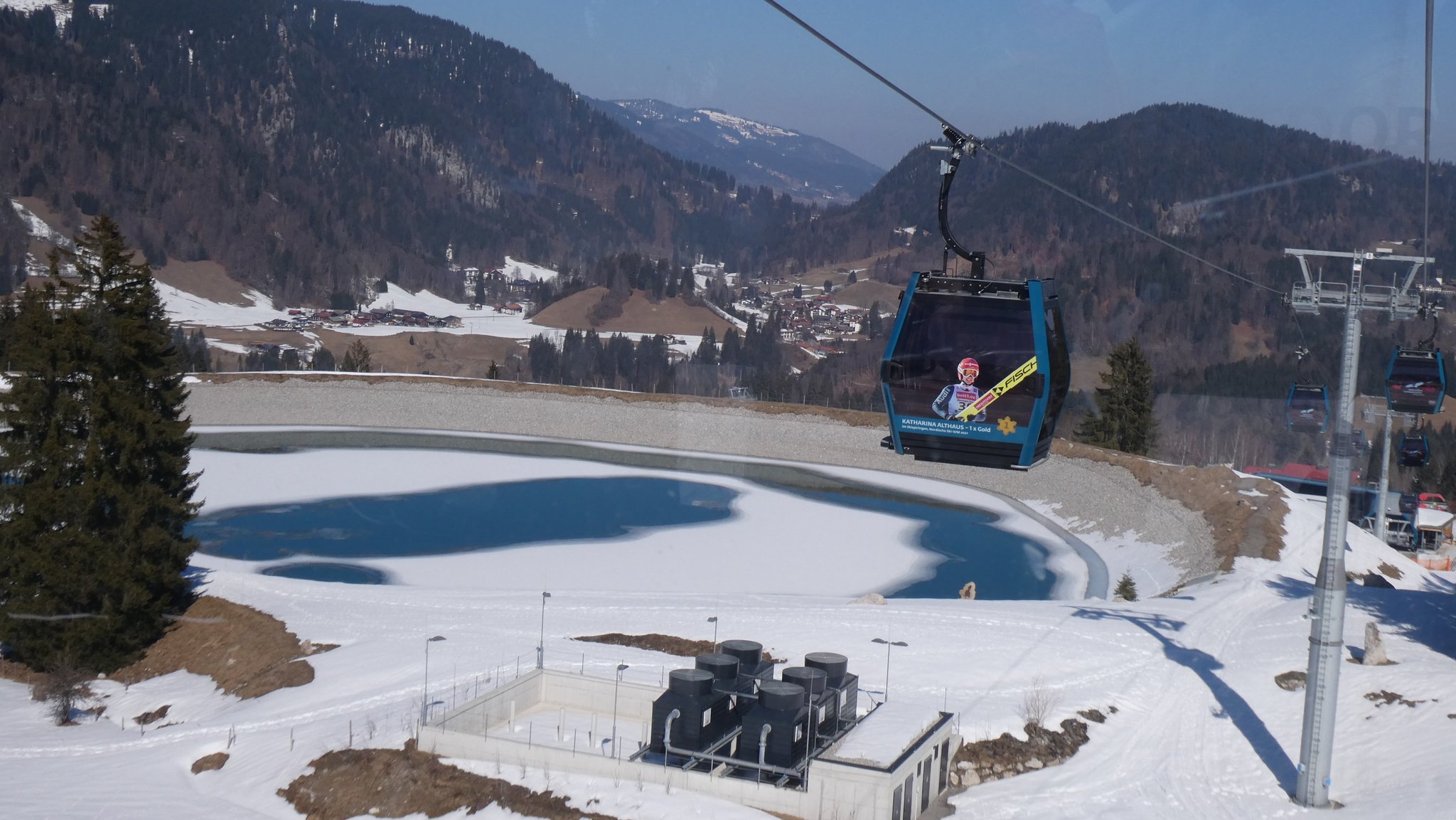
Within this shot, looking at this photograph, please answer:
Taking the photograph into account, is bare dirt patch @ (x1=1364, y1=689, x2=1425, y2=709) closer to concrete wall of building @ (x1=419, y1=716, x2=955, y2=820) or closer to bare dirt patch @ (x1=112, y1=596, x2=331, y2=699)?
concrete wall of building @ (x1=419, y1=716, x2=955, y2=820)

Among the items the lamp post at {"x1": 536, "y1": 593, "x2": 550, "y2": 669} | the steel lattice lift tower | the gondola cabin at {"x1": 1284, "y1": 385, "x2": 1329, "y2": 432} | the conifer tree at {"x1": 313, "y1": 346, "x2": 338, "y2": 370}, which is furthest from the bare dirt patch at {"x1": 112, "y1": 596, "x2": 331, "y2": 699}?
the conifer tree at {"x1": 313, "y1": 346, "x2": 338, "y2": 370}

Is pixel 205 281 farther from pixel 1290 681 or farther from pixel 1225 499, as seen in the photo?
pixel 1290 681

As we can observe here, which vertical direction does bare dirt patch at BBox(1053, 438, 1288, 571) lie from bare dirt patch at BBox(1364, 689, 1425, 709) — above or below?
above

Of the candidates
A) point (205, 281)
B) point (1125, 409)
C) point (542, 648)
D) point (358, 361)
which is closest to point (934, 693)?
point (542, 648)

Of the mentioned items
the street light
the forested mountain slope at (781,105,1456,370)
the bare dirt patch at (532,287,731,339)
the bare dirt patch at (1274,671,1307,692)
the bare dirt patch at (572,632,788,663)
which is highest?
the forested mountain slope at (781,105,1456,370)

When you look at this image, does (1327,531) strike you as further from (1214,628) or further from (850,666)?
(1214,628)

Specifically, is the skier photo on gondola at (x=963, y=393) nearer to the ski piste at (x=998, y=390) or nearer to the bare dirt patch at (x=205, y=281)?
the ski piste at (x=998, y=390)

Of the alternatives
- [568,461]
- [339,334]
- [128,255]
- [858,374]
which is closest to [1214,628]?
[128,255]
